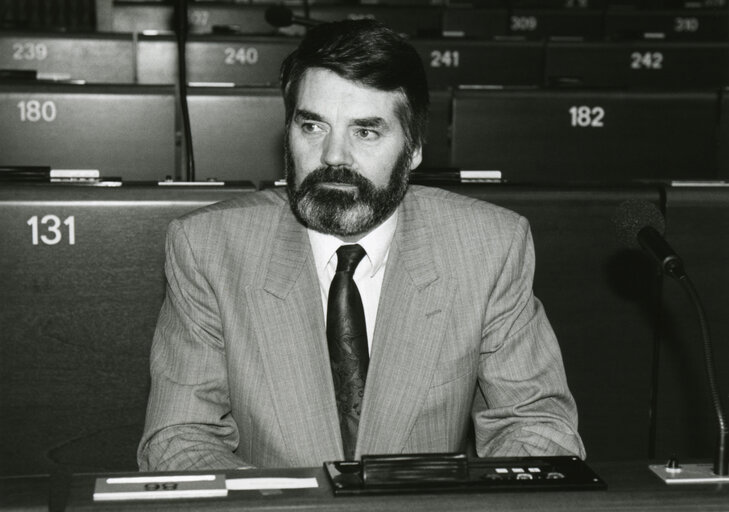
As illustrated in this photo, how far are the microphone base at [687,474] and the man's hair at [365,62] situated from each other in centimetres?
78

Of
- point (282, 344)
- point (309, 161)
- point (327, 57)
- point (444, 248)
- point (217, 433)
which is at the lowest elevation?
point (217, 433)

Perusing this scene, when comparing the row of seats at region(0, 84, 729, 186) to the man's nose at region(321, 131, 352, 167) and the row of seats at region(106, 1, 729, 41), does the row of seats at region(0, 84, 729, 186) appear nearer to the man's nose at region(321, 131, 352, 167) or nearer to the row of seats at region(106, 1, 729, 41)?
the man's nose at region(321, 131, 352, 167)

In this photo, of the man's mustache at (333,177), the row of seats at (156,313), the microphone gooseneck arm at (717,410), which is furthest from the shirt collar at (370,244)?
the microphone gooseneck arm at (717,410)

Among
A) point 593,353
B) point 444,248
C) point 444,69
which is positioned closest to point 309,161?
point 444,248

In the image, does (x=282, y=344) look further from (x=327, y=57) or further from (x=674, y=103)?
(x=674, y=103)

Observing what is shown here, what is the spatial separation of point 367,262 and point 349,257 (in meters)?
0.04

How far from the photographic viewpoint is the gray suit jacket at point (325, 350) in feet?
5.57

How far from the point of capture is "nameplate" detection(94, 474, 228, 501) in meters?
1.11

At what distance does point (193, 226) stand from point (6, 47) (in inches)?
142

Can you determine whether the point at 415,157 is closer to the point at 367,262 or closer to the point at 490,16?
the point at 367,262

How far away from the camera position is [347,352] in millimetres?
1762

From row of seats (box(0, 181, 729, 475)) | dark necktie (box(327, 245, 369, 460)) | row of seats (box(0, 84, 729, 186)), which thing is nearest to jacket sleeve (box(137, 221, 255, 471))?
dark necktie (box(327, 245, 369, 460))

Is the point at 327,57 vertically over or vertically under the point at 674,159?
over

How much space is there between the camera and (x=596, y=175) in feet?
11.9
